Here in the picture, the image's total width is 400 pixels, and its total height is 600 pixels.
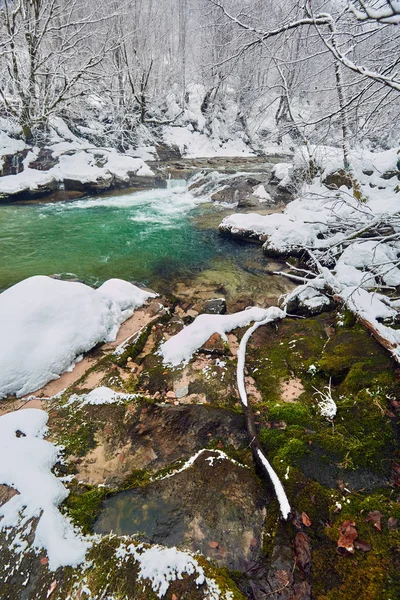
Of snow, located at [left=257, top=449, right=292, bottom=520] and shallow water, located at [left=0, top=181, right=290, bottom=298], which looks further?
shallow water, located at [left=0, top=181, right=290, bottom=298]

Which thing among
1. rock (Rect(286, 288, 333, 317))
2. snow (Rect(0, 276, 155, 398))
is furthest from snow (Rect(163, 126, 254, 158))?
snow (Rect(0, 276, 155, 398))

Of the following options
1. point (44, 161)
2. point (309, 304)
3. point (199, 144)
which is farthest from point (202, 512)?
point (199, 144)

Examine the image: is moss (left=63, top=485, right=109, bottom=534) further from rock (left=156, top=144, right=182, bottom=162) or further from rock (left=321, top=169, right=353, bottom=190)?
rock (left=156, top=144, right=182, bottom=162)

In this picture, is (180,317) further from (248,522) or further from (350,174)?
(350,174)

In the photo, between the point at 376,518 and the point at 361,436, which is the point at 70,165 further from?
the point at 376,518

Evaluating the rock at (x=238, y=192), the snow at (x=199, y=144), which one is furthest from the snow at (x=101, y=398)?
the snow at (x=199, y=144)

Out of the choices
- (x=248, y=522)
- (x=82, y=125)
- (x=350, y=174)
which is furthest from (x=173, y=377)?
(x=82, y=125)

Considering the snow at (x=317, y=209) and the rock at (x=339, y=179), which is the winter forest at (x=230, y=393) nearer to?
the snow at (x=317, y=209)
